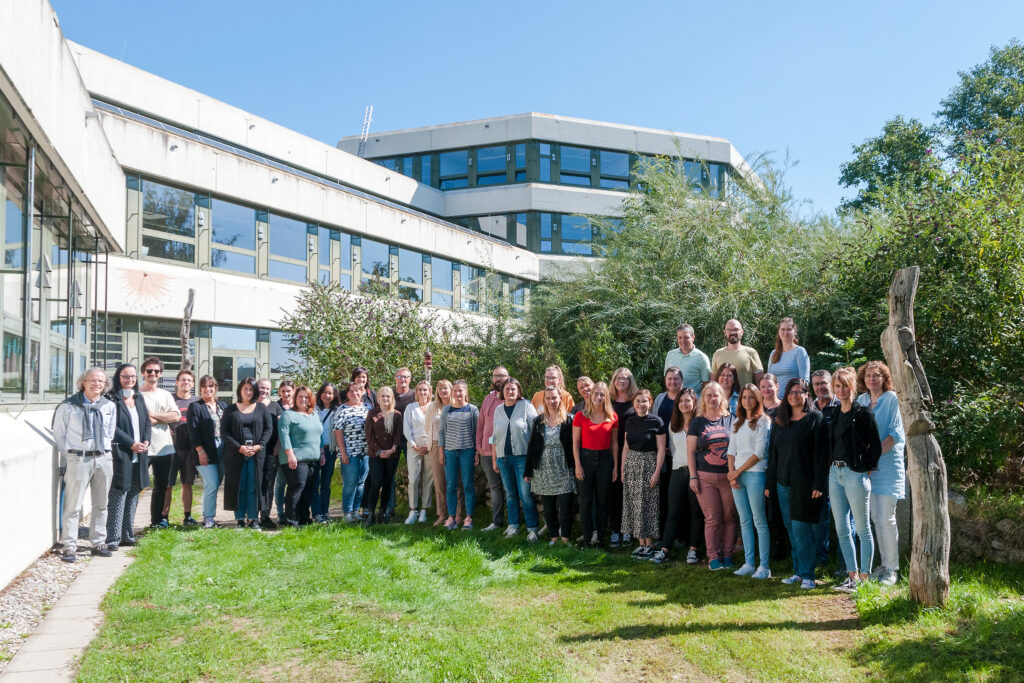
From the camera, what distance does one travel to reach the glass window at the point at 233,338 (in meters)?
21.7

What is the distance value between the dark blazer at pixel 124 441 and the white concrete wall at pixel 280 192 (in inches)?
377

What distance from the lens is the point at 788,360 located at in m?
8.47

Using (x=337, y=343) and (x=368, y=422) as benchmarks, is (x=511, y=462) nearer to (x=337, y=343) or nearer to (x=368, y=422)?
(x=368, y=422)

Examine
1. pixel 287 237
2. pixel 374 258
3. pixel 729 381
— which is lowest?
pixel 729 381

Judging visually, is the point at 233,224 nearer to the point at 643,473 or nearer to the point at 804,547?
the point at 643,473

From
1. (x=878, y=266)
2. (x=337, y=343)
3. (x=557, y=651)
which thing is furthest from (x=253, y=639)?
(x=337, y=343)

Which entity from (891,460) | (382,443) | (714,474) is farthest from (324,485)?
(891,460)

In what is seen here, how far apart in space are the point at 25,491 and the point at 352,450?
399 cm

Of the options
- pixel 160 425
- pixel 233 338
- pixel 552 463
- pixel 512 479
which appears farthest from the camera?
pixel 233 338

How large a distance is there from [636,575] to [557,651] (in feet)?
7.41

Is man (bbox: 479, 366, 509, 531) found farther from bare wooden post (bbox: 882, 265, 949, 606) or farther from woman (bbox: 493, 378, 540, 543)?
bare wooden post (bbox: 882, 265, 949, 606)

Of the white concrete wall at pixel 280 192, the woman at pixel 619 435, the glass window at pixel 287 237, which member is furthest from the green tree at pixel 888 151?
the woman at pixel 619 435

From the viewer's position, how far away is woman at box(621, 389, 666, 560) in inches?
330

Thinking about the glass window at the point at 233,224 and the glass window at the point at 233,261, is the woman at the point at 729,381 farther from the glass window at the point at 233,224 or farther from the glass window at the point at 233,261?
the glass window at the point at 233,224
